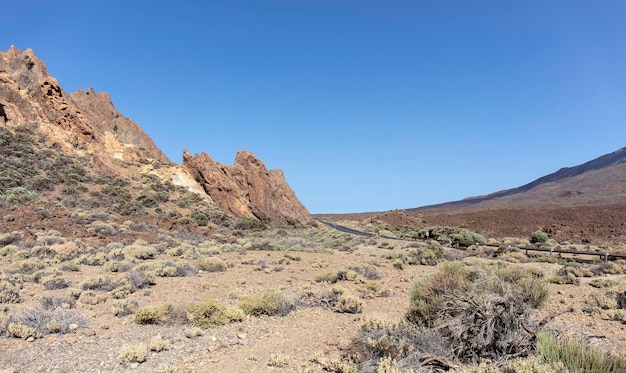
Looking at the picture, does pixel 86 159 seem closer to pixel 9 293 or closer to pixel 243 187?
pixel 243 187

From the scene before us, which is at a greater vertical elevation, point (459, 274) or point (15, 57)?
point (15, 57)

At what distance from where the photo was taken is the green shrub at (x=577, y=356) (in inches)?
160

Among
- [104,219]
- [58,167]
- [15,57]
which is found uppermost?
[15,57]

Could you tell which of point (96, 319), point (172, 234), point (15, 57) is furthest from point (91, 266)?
point (15, 57)

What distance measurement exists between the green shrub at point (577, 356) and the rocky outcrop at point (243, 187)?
3942cm

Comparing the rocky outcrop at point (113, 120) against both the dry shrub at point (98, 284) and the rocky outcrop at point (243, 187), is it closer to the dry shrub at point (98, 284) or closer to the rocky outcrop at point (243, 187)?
the rocky outcrop at point (243, 187)

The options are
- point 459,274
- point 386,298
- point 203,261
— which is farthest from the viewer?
point 203,261

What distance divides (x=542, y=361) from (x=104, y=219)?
86.0 feet

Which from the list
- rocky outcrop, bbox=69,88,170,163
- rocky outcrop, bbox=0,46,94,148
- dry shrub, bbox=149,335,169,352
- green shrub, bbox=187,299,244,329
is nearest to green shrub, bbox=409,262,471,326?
green shrub, bbox=187,299,244,329

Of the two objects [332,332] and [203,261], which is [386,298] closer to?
[332,332]

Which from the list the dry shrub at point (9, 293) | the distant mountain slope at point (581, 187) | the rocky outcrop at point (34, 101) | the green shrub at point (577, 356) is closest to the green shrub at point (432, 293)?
the green shrub at point (577, 356)

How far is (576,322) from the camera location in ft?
28.8

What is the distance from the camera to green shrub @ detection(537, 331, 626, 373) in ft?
13.3

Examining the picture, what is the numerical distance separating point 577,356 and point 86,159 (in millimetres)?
42012
